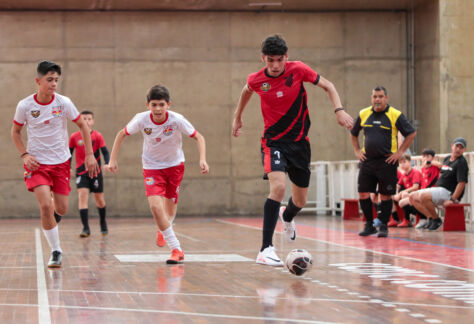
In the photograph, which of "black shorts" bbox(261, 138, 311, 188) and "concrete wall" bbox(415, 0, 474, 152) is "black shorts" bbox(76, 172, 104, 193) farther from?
"concrete wall" bbox(415, 0, 474, 152)

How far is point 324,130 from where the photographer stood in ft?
70.2

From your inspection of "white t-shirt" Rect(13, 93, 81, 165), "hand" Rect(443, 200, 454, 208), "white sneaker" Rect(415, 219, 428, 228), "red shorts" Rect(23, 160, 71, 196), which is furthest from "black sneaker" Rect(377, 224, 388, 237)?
"white t-shirt" Rect(13, 93, 81, 165)

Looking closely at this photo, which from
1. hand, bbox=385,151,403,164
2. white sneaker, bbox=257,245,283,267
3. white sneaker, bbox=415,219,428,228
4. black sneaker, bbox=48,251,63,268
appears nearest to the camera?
white sneaker, bbox=257,245,283,267

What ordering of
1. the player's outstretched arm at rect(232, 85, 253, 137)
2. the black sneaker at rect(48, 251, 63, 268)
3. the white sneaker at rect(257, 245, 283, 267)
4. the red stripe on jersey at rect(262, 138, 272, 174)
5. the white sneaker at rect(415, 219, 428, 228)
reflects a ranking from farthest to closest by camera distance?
the white sneaker at rect(415, 219, 428, 228)
the black sneaker at rect(48, 251, 63, 268)
the player's outstretched arm at rect(232, 85, 253, 137)
the red stripe on jersey at rect(262, 138, 272, 174)
the white sneaker at rect(257, 245, 283, 267)

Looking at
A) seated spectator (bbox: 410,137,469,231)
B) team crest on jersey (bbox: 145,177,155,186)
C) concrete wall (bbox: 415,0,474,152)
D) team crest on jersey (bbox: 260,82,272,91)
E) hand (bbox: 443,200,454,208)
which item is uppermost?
concrete wall (bbox: 415,0,474,152)

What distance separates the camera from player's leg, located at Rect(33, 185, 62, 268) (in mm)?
7680

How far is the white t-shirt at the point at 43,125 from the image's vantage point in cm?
776

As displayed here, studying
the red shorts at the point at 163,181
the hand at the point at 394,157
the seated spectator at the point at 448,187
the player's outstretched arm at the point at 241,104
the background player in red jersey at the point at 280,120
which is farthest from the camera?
the seated spectator at the point at 448,187

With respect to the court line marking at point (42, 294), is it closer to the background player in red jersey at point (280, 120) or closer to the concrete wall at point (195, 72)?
the background player in red jersey at point (280, 120)

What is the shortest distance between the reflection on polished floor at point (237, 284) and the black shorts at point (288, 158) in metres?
0.96

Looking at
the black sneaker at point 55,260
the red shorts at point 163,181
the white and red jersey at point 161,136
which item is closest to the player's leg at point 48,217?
the black sneaker at point 55,260

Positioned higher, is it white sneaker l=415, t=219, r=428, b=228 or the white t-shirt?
the white t-shirt

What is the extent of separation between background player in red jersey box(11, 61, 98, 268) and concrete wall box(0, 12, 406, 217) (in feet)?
42.1

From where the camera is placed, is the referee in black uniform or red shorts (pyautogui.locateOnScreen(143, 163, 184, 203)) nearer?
red shorts (pyautogui.locateOnScreen(143, 163, 184, 203))
